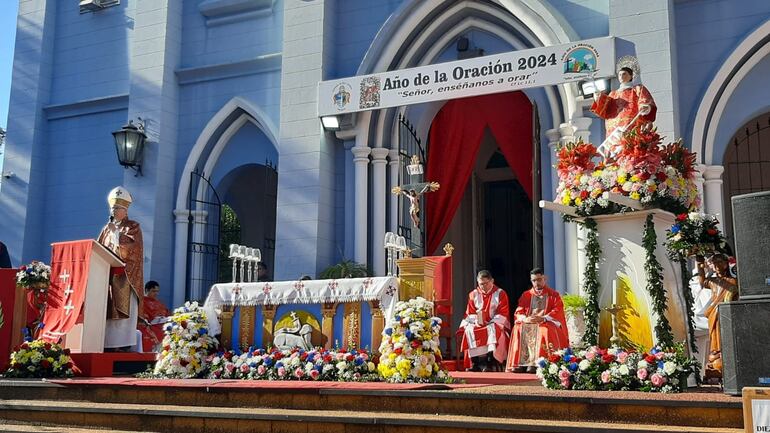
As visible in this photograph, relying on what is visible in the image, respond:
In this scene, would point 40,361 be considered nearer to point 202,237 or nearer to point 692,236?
point 202,237

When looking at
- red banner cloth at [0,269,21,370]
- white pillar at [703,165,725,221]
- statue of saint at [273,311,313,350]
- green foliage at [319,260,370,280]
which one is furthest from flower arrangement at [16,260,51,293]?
white pillar at [703,165,725,221]

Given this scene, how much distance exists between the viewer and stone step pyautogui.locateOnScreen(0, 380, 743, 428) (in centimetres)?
502

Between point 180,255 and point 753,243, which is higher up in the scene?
point 180,255

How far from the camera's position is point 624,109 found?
7.36m

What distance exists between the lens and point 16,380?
7.94 m

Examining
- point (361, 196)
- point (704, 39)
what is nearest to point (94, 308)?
point (361, 196)

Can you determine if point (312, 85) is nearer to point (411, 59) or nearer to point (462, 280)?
point (411, 59)

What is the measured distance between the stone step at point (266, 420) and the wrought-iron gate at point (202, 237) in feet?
17.1

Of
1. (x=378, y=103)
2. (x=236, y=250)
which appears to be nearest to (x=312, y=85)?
(x=378, y=103)

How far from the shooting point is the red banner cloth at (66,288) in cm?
855

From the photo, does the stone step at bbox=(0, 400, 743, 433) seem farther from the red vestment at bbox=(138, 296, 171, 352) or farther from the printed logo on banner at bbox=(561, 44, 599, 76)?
the printed logo on banner at bbox=(561, 44, 599, 76)

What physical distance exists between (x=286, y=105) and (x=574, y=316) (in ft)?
16.4

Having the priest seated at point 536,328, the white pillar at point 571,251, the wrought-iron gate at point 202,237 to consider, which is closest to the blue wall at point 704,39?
the white pillar at point 571,251

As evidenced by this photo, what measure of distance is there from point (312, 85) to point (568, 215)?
575cm
